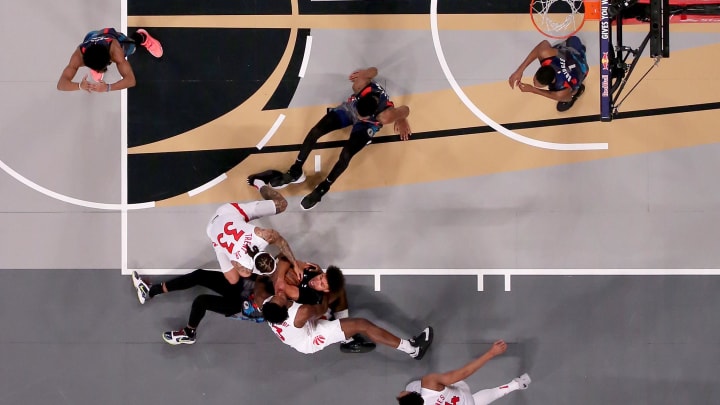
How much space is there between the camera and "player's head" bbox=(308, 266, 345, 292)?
6746 millimetres

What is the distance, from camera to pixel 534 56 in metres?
7.44

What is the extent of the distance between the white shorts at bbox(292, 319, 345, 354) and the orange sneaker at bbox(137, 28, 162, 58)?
13.1ft

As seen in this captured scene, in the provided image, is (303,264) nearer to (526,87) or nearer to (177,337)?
(177,337)

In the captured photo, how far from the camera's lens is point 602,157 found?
8117 mm

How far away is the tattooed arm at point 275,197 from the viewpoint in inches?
298

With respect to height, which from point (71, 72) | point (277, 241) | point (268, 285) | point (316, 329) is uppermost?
point (71, 72)

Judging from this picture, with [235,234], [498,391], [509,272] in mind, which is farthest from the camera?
[509,272]

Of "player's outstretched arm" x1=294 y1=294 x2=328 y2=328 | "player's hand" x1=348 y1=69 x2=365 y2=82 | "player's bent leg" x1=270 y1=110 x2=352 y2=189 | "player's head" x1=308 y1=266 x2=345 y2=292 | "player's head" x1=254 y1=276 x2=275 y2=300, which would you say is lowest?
"player's outstretched arm" x1=294 y1=294 x2=328 y2=328

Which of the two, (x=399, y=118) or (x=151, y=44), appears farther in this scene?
(x=151, y=44)

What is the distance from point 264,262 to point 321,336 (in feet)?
4.15

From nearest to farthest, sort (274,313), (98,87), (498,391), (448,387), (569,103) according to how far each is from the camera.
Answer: (274,313) → (448,387) → (98,87) → (498,391) → (569,103)

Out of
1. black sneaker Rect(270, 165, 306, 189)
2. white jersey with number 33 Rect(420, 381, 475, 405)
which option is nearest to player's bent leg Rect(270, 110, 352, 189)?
black sneaker Rect(270, 165, 306, 189)

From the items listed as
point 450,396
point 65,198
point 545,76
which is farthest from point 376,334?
point 65,198

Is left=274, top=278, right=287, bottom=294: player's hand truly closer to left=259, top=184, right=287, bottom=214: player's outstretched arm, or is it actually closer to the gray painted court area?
left=259, top=184, right=287, bottom=214: player's outstretched arm
